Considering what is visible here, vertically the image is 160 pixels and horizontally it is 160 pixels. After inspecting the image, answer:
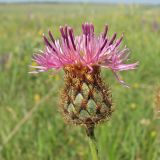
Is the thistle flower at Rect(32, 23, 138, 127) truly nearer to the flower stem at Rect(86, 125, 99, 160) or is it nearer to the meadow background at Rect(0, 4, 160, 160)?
the flower stem at Rect(86, 125, 99, 160)

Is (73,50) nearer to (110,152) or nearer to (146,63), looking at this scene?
(110,152)

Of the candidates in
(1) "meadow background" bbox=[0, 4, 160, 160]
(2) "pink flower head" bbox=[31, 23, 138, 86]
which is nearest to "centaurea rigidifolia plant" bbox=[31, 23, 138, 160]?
(2) "pink flower head" bbox=[31, 23, 138, 86]

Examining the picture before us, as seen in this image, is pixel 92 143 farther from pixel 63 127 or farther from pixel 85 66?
pixel 63 127

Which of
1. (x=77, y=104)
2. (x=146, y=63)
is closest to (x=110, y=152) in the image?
(x=77, y=104)

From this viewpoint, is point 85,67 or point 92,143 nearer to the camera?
point 92,143

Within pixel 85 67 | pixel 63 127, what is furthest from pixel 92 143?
pixel 63 127

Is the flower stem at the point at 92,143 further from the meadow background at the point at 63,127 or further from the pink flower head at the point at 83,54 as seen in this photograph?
the meadow background at the point at 63,127

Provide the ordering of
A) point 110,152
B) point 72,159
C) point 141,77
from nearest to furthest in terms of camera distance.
A: point 110,152 → point 72,159 → point 141,77

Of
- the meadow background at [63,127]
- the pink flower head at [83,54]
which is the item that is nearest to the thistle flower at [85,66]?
the pink flower head at [83,54]
